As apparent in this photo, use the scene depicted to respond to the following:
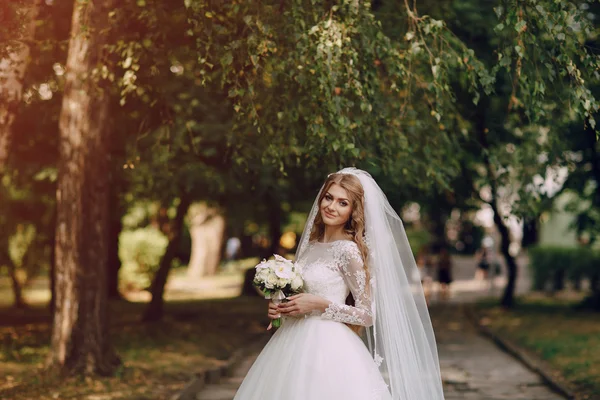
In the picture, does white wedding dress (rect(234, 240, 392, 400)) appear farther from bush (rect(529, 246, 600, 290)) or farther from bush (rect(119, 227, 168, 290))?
bush (rect(119, 227, 168, 290))

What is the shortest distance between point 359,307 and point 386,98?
14.6ft

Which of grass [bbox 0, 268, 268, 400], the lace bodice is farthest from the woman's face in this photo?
grass [bbox 0, 268, 268, 400]

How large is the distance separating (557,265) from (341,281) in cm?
2769

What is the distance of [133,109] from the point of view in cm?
1362

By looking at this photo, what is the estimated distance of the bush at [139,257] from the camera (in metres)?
32.2

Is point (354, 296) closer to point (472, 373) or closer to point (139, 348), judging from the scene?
point (472, 373)

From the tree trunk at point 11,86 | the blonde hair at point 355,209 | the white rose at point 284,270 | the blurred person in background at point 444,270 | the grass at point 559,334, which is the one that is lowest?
the grass at point 559,334

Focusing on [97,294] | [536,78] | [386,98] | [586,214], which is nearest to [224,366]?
[97,294]

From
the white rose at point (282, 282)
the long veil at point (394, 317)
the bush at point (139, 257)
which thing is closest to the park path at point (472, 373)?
the long veil at point (394, 317)

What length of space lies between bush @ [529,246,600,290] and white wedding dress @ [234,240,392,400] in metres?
24.9

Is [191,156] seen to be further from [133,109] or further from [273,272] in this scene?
[273,272]

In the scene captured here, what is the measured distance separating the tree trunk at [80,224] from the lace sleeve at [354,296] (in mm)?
5518

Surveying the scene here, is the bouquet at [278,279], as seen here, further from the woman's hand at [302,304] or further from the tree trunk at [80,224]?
the tree trunk at [80,224]

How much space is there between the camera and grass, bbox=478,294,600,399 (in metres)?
12.6
